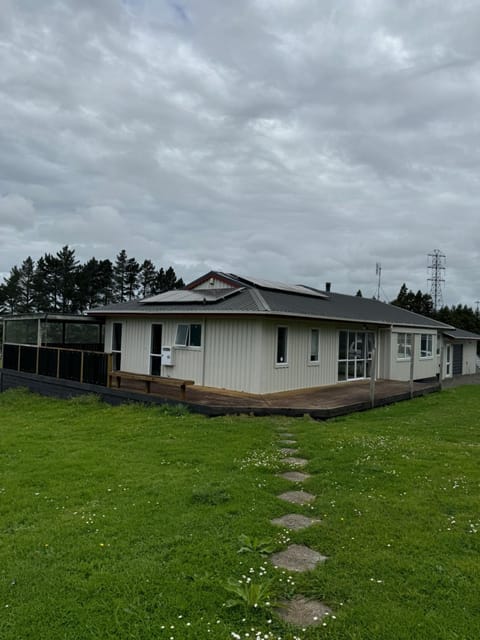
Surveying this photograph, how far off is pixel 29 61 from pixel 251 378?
37.0ft

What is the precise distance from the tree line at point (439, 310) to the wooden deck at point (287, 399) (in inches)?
1307

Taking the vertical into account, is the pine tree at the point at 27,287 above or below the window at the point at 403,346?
above

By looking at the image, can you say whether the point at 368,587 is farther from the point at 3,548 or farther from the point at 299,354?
the point at 299,354

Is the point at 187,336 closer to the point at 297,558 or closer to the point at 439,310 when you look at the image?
the point at 297,558

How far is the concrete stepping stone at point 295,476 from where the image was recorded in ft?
19.5

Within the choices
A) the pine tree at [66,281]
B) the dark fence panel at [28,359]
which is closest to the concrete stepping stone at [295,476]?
the dark fence panel at [28,359]

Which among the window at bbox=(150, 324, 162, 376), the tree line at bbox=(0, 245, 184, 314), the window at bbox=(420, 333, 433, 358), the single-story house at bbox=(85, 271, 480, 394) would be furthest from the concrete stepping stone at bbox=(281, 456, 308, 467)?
the tree line at bbox=(0, 245, 184, 314)

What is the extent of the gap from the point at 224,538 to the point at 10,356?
656 inches

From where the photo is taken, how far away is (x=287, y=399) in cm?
1281

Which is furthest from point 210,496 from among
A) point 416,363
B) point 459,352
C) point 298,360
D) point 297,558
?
point 459,352

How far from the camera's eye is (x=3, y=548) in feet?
12.9

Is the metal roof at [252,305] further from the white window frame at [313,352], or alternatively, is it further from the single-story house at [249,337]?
the white window frame at [313,352]

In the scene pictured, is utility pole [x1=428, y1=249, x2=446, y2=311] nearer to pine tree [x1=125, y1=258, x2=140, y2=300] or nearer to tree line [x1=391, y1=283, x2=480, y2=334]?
tree line [x1=391, y1=283, x2=480, y2=334]

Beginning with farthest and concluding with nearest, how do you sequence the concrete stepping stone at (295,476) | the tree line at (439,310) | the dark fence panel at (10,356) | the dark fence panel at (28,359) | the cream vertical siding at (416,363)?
the tree line at (439,310) < the cream vertical siding at (416,363) < the dark fence panel at (10,356) < the dark fence panel at (28,359) < the concrete stepping stone at (295,476)
